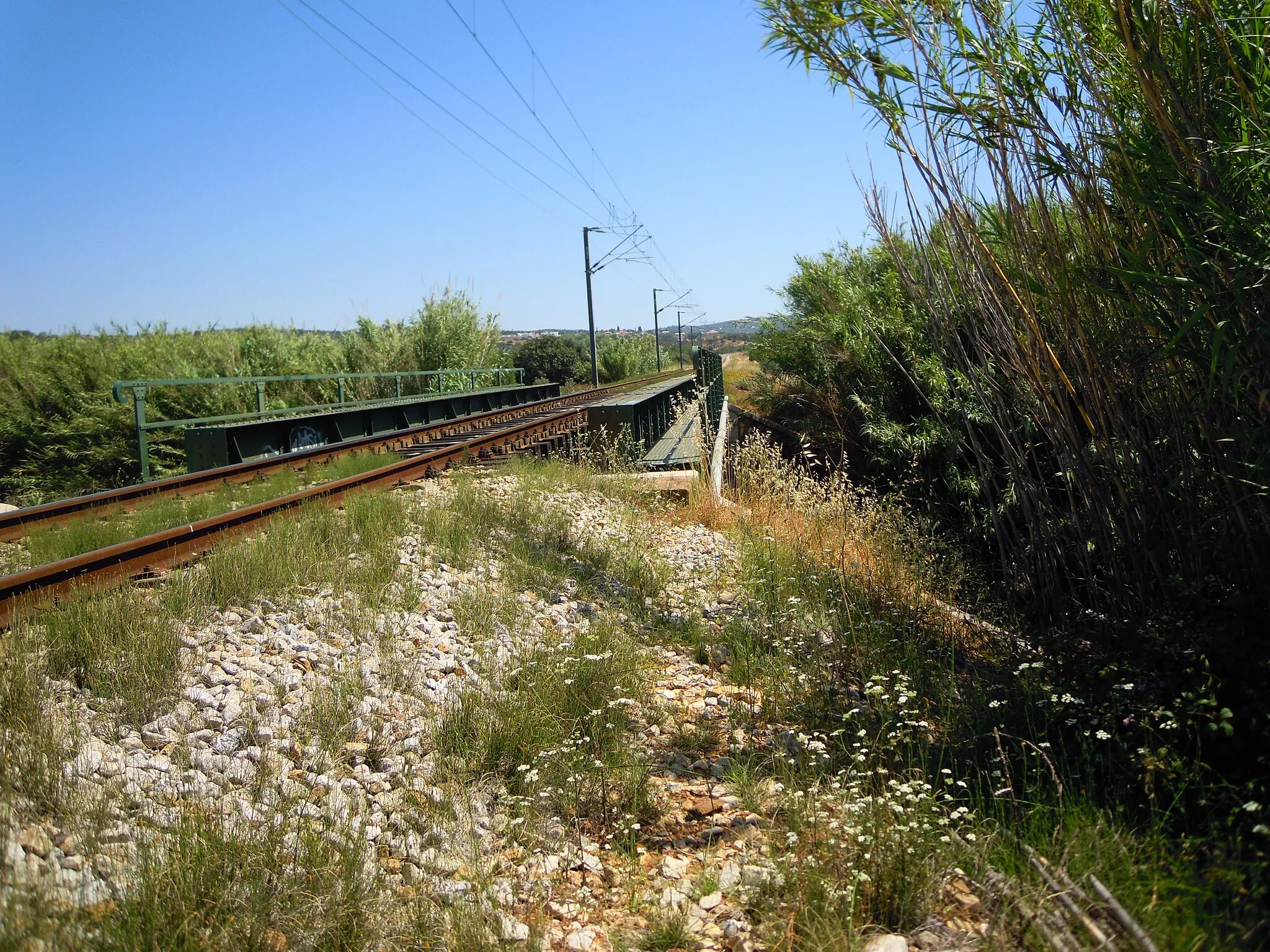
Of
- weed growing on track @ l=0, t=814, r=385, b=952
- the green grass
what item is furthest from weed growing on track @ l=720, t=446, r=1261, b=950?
the green grass

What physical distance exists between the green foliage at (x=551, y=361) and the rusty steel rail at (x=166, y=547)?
37.1 metres

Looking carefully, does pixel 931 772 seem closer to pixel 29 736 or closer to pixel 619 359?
pixel 29 736

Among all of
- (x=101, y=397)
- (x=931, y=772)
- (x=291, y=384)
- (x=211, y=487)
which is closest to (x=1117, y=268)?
(x=931, y=772)

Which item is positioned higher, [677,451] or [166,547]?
[166,547]

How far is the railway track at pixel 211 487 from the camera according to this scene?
16.0 feet

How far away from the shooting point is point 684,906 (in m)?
2.82

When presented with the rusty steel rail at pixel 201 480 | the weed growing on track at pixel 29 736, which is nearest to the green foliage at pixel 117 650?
the weed growing on track at pixel 29 736

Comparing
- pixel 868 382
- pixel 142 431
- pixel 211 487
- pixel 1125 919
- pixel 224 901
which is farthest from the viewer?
pixel 868 382

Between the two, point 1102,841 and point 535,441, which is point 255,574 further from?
point 535,441

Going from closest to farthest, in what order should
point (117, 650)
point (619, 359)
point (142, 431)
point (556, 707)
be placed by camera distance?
point (117, 650)
point (556, 707)
point (142, 431)
point (619, 359)

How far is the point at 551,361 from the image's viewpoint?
4919cm

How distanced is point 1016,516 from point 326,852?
7239mm

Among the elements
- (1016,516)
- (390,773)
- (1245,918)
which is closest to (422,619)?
(390,773)

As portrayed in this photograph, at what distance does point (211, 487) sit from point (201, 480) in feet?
0.72
